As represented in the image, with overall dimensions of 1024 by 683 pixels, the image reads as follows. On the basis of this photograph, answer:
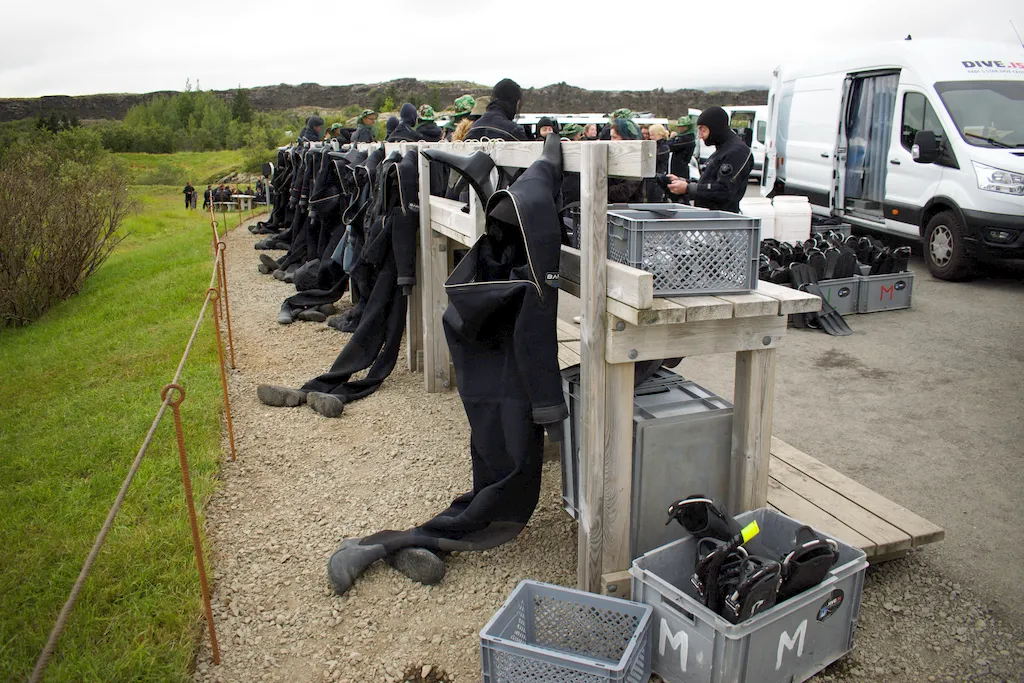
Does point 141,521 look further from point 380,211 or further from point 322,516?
point 380,211

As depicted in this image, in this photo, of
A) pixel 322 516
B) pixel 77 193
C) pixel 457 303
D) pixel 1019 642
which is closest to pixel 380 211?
pixel 322 516

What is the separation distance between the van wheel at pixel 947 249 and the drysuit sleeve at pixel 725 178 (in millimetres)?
3519

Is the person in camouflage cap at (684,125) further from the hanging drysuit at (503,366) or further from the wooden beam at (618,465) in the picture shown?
the wooden beam at (618,465)

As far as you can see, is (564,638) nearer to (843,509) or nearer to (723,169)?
(843,509)

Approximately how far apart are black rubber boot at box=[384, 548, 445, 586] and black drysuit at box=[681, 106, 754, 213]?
15.0 ft

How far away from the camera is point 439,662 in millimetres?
3031

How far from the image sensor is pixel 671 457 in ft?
10.4

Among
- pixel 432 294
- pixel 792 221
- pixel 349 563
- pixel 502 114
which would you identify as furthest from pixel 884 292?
pixel 349 563

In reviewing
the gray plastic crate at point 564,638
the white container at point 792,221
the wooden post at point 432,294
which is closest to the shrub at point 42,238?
the wooden post at point 432,294

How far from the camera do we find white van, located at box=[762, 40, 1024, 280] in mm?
8641

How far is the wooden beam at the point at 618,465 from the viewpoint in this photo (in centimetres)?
298

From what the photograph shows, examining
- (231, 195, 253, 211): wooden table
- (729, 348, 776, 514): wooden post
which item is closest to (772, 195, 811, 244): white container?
(729, 348, 776, 514): wooden post

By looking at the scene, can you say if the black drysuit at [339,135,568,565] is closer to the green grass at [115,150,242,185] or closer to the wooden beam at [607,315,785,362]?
the wooden beam at [607,315,785,362]

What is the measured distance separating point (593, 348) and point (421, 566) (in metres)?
1.33
